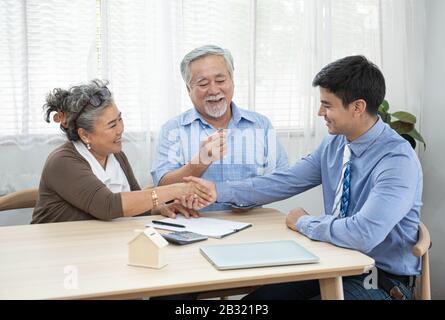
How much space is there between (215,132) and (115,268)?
1.12 metres

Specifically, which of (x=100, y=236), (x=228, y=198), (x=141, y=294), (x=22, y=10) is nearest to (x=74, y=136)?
(x=100, y=236)

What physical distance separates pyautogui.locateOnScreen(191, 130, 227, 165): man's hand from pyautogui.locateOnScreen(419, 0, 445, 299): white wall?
168 cm

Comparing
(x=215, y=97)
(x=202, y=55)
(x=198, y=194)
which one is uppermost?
(x=202, y=55)

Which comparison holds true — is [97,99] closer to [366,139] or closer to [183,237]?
[183,237]

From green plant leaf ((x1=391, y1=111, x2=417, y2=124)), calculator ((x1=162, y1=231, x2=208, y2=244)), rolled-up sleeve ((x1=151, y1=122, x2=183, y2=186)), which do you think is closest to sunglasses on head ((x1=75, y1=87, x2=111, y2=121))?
rolled-up sleeve ((x1=151, y1=122, x2=183, y2=186))

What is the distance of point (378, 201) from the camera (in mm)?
1590

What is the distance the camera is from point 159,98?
2812 mm

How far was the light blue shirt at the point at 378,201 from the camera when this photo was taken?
158 cm

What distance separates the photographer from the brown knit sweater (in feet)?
6.25

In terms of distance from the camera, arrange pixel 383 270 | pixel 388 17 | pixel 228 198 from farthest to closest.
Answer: pixel 388 17, pixel 228 198, pixel 383 270

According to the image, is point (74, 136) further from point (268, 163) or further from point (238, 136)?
point (268, 163)

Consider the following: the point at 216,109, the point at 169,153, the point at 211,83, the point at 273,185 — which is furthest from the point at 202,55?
the point at 273,185

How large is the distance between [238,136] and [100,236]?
934 mm

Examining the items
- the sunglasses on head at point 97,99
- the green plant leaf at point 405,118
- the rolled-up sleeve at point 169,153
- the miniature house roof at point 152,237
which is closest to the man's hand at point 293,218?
the miniature house roof at point 152,237
